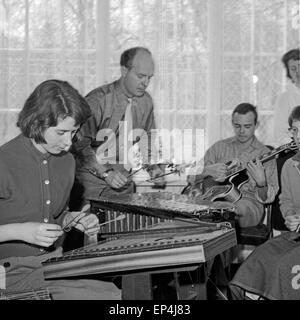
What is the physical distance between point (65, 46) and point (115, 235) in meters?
1.82

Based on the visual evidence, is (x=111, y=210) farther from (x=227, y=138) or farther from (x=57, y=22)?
(x=57, y=22)

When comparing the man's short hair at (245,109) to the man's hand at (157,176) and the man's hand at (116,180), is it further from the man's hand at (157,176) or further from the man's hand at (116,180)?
the man's hand at (116,180)

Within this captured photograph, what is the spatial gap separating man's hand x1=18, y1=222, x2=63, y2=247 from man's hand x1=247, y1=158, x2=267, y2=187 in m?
1.49

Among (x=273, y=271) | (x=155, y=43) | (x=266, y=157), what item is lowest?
(x=273, y=271)

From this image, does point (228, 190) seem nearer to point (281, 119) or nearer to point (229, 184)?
point (229, 184)

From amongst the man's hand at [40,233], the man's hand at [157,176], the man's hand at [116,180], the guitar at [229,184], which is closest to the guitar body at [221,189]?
the guitar at [229,184]

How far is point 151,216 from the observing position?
7.20 feet

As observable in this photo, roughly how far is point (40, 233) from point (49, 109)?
1.41ft

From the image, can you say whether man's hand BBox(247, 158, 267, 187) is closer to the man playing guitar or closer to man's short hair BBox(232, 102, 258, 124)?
the man playing guitar

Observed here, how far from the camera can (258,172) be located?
2943 millimetres

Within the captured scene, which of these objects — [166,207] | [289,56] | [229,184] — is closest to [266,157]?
[229,184]

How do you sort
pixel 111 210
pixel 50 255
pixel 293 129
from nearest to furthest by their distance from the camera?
pixel 50 255 → pixel 111 210 → pixel 293 129
